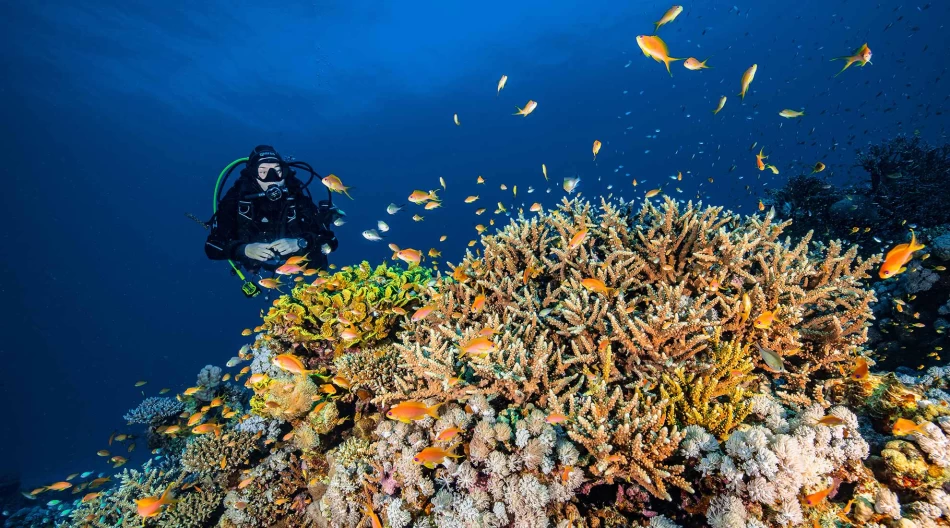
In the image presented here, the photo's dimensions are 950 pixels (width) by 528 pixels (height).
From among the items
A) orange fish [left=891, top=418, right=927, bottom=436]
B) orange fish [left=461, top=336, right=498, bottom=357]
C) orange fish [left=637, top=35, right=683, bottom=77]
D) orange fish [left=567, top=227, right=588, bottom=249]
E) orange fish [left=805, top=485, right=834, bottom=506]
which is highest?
orange fish [left=637, top=35, right=683, bottom=77]

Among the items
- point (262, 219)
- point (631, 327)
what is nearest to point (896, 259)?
point (631, 327)

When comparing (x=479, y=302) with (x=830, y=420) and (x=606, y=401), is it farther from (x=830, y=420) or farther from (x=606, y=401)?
(x=830, y=420)

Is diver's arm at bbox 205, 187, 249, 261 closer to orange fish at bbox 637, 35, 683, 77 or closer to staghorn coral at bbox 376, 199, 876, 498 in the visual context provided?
staghorn coral at bbox 376, 199, 876, 498

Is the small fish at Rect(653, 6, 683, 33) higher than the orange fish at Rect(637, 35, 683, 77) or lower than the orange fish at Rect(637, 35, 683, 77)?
higher

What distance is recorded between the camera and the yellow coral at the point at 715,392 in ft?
8.63

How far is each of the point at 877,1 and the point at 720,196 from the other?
4004 centimetres

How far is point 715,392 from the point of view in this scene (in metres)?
2.80

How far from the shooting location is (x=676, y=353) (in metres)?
3.06

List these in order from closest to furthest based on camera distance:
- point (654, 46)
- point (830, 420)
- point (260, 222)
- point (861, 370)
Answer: point (830, 420), point (861, 370), point (654, 46), point (260, 222)

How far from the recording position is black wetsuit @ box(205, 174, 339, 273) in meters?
6.62

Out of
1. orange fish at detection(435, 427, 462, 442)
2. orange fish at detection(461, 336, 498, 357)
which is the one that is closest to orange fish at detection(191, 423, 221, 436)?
orange fish at detection(435, 427, 462, 442)

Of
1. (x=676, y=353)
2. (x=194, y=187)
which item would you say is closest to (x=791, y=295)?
(x=676, y=353)

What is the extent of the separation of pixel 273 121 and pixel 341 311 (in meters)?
66.7

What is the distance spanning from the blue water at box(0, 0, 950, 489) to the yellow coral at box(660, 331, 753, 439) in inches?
1135
